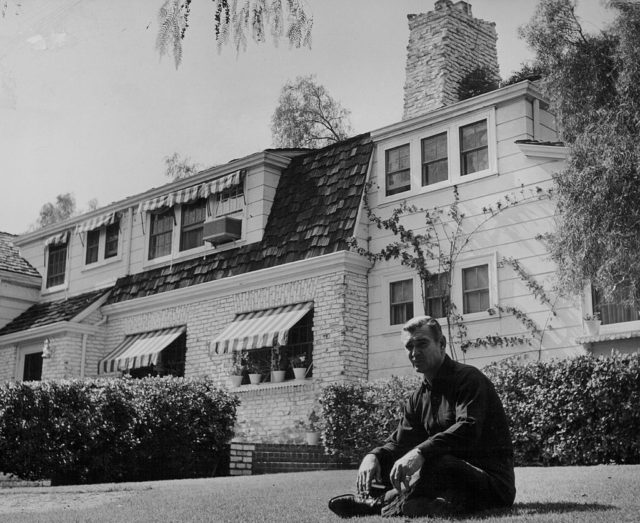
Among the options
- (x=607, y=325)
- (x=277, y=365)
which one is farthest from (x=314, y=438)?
(x=607, y=325)

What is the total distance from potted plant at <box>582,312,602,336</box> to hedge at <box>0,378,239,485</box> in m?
6.29

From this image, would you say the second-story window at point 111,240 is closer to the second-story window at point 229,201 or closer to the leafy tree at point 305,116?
the second-story window at point 229,201

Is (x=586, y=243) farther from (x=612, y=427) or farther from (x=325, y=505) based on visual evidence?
(x=325, y=505)

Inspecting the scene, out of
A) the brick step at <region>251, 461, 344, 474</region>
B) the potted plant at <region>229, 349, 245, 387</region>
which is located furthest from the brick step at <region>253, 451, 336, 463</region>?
the potted plant at <region>229, 349, 245, 387</region>

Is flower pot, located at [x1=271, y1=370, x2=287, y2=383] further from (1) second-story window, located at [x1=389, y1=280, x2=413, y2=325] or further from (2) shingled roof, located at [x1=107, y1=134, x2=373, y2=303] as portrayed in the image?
(1) second-story window, located at [x1=389, y1=280, x2=413, y2=325]

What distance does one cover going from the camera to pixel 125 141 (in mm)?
7695

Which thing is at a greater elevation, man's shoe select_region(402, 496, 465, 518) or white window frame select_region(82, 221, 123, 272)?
white window frame select_region(82, 221, 123, 272)

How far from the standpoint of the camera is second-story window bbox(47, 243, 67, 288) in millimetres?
26438

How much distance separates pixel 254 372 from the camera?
19.6 m

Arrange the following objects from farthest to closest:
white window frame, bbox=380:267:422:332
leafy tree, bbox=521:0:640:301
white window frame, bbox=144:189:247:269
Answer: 1. white window frame, bbox=144:189:247:269
2. white window frame, bbox=380:267:422:332
3. leafy tree, bbox=521:0:640:301

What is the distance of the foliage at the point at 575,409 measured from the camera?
1212 cm

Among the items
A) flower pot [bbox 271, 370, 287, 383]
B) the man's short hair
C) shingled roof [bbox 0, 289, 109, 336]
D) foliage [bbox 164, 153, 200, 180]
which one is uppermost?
foliage [bbox 164, 153, 200, 180]

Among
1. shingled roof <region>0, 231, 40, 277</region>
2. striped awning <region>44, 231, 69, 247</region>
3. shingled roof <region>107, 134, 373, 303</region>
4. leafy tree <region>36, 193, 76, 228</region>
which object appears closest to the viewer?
shingled roof <region>107, 134, 373, 303</region>

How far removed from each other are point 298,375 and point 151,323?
5.40 metres
